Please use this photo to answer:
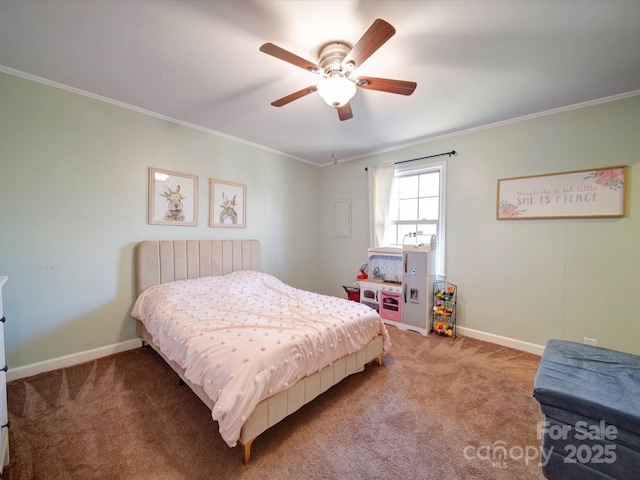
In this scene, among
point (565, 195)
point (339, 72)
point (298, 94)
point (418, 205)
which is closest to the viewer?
point (339, 72)

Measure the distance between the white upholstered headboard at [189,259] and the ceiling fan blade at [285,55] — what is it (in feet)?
7.60

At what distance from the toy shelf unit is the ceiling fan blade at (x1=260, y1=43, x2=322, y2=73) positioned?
2.90 metres

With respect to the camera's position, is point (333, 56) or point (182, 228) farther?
point (182, 228)

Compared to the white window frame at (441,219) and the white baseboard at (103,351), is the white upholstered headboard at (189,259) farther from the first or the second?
the white window frame at (441,219)

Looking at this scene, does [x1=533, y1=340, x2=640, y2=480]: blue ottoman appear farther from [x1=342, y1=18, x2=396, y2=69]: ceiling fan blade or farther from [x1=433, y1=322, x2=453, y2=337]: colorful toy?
[x1=342, y1=18, x2=396, y2=69]: ceiling fan blade

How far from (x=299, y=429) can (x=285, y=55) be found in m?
2.37

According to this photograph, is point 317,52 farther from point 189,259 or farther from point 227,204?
point 189,259

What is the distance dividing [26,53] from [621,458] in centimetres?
441

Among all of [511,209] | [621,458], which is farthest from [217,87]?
[621,458]

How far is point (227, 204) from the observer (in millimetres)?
3508

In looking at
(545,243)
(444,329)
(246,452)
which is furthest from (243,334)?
(545,243)

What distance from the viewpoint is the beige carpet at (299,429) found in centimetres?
140

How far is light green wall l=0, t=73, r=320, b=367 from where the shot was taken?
2166 mm

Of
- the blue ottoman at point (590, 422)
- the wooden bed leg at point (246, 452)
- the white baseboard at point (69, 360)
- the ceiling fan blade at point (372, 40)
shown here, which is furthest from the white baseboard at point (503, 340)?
the white baseboard at point (69, 360)
